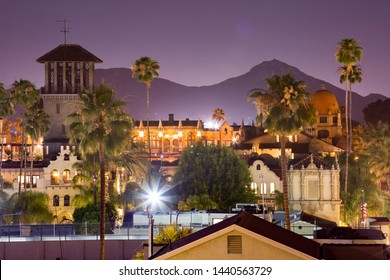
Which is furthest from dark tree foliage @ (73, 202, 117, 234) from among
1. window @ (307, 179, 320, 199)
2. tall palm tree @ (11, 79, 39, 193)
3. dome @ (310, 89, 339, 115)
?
dome @ (310, 89, 339, 115)

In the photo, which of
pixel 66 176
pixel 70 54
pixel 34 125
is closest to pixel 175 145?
pixel 70 54

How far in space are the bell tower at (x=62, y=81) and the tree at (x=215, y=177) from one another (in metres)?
14.9

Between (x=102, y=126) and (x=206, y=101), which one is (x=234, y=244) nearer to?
(x=102, y=126)

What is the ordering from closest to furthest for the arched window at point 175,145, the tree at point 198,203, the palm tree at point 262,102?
the palm tree at point 262,102
the tree at point 198,203
the arched window at point 175,145

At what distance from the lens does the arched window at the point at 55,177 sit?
185 ft

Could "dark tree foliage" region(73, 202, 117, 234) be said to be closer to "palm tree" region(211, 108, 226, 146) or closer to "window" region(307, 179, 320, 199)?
"window" region(307, 179, 320, 199)

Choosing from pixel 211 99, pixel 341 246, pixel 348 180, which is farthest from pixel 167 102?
pixel 341 246

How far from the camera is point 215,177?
5306cm

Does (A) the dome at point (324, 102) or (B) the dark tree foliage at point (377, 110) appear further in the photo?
(B) the dark tree foliage at point (377, 110)

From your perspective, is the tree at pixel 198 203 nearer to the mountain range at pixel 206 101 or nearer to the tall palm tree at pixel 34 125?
the tall palm tree at pixel 34 125

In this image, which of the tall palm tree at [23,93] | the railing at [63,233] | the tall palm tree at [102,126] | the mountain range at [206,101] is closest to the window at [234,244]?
the tall palm tree at [102,126]

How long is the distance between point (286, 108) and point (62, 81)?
36796 mm

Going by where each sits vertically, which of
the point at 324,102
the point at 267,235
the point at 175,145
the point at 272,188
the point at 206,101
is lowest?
the point at 267,235

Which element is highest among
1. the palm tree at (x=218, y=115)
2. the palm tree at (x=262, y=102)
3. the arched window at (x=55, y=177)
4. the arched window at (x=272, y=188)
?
the palm tree at (x=218, y=115)
